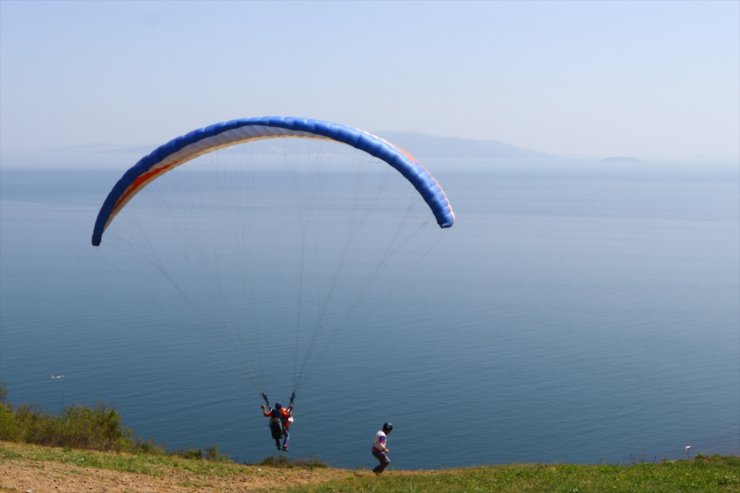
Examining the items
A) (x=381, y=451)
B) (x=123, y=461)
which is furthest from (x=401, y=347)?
(x=123, y=461)

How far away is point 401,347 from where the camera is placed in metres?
54.4

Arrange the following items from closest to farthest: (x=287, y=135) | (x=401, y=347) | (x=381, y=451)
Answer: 1. (x=287, y=135)
2. (x=381, y=451)
3. (x=401, y=347)

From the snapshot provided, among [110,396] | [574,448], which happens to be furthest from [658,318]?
[110,396]

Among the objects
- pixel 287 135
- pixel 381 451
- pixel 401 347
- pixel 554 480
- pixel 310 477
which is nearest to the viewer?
pixel 554 480

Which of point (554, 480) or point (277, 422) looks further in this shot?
point (277, 422)

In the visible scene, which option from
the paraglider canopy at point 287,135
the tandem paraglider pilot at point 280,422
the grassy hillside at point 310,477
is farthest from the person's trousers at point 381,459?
the paraglider canopy at point 287,135

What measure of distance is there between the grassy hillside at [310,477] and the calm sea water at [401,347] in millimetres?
16132

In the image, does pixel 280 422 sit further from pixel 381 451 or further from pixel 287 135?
pixel 287 135

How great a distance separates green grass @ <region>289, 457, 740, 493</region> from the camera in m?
16.4

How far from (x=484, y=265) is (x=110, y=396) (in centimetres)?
5486

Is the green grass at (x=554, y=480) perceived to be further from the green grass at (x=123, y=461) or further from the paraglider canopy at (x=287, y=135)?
the paraglider canopy at (x=287, y=135)

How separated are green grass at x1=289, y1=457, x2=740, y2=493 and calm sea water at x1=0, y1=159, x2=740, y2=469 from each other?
17059mm

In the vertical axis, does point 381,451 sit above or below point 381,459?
above

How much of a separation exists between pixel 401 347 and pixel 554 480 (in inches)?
1462
